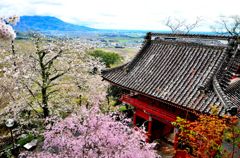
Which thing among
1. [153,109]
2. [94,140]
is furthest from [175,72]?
[94,140]

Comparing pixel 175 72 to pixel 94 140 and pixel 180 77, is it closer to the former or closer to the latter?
pixel 180 77

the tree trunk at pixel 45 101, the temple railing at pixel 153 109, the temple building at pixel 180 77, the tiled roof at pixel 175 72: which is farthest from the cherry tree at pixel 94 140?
the tree trunk at pixel 45 101

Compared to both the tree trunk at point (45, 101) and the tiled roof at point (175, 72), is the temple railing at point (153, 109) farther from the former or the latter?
the tree trunk at point (45, 101)

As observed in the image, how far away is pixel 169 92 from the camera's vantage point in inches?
594

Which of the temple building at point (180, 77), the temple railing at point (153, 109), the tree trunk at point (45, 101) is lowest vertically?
the tree trunk at point (45, 101)

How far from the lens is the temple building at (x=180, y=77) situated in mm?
13711

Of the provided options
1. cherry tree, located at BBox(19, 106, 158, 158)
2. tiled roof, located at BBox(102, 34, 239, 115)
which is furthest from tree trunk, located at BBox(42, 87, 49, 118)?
cherry tree, located at BBox(19, 106, 158, 158)

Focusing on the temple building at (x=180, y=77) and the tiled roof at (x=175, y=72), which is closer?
the temple building at (x=180, y=77)

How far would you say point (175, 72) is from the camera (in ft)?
53.6

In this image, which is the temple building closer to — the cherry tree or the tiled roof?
the tiled roof

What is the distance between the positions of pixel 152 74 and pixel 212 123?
23.1 ft

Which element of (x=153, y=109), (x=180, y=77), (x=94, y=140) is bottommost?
(x=94, y=140)

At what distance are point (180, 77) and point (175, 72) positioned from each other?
700 mm

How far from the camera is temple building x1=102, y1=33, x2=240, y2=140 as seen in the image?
45.0 ft
